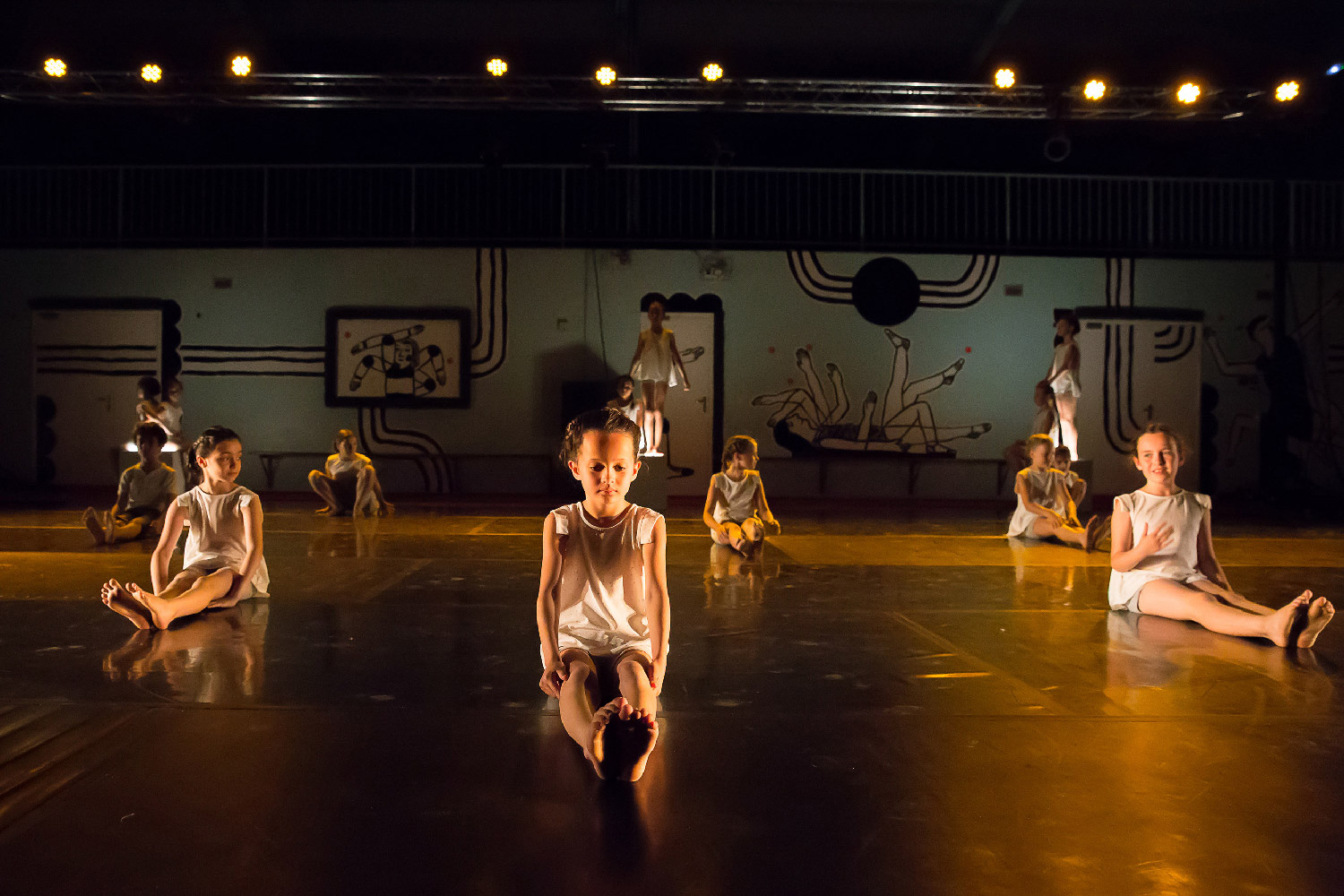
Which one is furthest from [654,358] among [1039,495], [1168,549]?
[1168,549]

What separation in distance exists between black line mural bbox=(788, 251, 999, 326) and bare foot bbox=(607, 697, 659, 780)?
416 inches

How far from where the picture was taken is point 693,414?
12.2 m

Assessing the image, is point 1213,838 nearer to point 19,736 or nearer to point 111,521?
point 19,736

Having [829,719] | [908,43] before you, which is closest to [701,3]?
[908,43]

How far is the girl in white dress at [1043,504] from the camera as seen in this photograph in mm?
7125

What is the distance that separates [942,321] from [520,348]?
18.5 ft

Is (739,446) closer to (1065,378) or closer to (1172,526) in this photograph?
(1172,526)

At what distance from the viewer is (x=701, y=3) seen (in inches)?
439

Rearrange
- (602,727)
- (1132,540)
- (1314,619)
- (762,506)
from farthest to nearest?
(762,506)
(1132,540)
(1314,619)
(602,727)

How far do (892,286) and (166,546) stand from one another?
10.1m

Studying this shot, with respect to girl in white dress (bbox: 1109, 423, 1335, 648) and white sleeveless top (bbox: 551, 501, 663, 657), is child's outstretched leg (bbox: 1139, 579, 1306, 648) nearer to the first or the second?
girl in white dress (bbox: 1109, 423, 1335, 648)

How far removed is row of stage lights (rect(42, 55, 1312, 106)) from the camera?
28.7 feet

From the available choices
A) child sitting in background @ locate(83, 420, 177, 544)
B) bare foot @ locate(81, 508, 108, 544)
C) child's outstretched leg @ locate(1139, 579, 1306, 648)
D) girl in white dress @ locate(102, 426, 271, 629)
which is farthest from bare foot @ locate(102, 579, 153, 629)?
child's outstretched leg @ locate(1139, 579, 1306, 648)

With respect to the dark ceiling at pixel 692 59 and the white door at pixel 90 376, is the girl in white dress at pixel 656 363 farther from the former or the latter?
the white door at pixel 90 376
